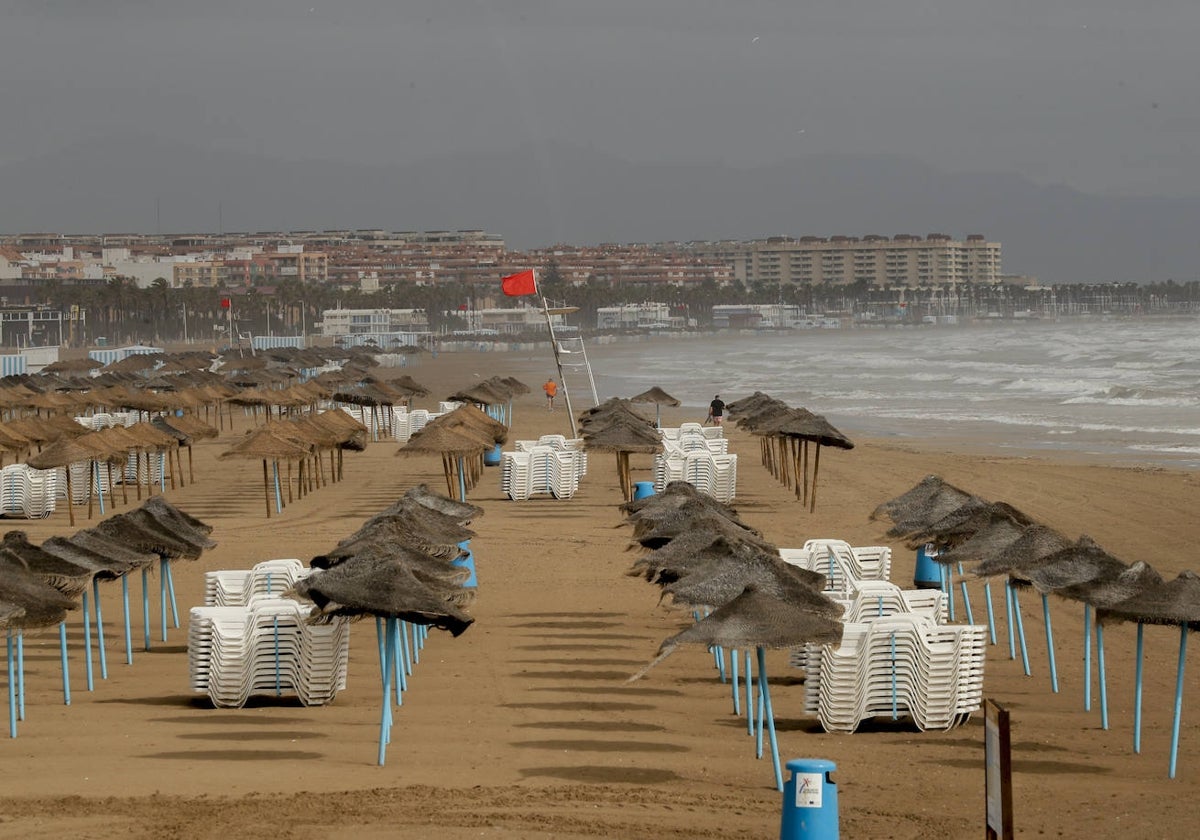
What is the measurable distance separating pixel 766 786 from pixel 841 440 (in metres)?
16.8

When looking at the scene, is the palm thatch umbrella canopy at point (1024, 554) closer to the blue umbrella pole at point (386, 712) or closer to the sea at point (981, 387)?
the blue umbrella pole at point (386, 712)

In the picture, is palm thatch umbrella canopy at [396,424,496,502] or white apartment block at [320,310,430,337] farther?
white apartment block at [320,310,430,337]

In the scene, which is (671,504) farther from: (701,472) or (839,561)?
(701,472)

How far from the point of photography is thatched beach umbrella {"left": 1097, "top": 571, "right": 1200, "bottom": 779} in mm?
10367

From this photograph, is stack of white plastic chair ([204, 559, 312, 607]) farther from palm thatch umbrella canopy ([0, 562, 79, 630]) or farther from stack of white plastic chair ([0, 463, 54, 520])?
stack of white plastic chair ([0, 463, 54, 520])

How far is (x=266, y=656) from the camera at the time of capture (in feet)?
41.6

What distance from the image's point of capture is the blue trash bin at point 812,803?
7.49m

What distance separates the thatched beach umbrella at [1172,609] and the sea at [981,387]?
25.1 metres

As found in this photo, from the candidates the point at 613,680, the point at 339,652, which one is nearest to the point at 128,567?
the point at 339,652

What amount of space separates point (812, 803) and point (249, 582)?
28.8 feet

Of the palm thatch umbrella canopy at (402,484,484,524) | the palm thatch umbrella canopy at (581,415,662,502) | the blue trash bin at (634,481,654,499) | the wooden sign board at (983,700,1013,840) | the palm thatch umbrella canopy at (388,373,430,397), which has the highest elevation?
the wooden sign board at (983,700,1013,840)

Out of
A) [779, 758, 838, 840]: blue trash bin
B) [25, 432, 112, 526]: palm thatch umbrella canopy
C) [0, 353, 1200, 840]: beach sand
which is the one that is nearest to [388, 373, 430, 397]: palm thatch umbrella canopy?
[25, 432, 112, 526]: palm thatch umbrella canopy

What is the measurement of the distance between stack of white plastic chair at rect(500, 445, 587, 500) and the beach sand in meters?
8.92

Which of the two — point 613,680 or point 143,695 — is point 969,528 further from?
point 143,695
